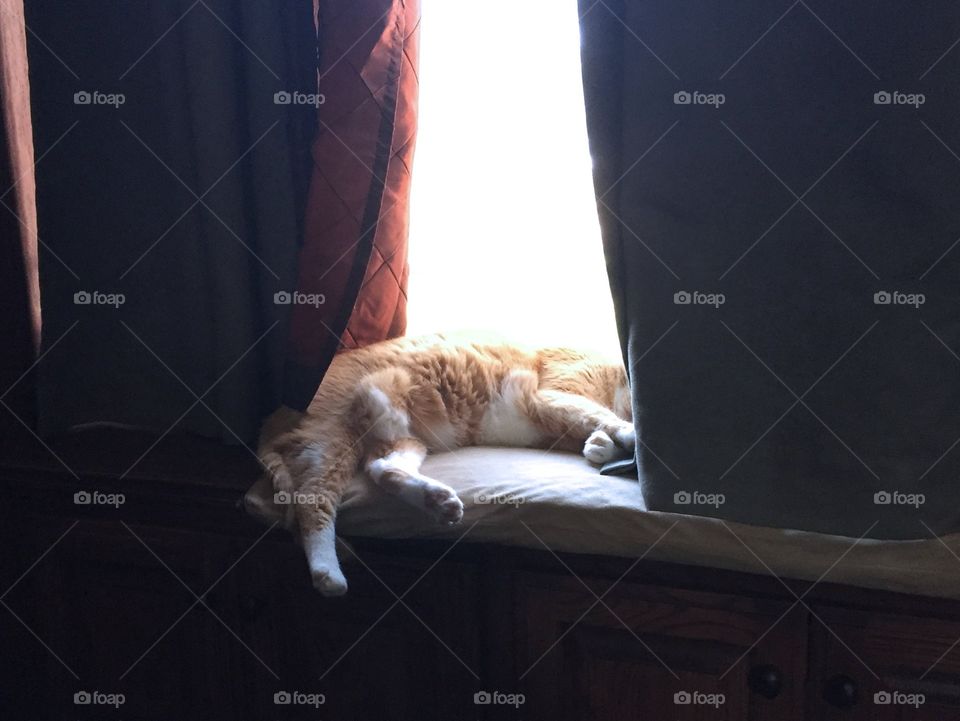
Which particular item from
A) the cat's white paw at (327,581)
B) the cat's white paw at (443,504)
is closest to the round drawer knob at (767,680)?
the cat's white paw at (443,504)

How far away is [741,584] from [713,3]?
888 millimetres

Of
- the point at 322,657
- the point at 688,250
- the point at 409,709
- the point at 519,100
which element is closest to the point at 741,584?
the point at 688,250

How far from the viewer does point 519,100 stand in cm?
160

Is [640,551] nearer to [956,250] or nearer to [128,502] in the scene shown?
[956,250]

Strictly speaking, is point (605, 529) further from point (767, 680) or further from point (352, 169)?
point (352, 169)

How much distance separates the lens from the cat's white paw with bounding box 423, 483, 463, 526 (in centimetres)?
130

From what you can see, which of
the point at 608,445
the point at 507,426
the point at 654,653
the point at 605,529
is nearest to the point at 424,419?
the point at 507,426

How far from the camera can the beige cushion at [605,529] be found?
1.15 metres

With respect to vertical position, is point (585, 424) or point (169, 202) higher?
point (169, 202)

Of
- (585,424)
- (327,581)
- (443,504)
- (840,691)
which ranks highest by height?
(585,424)

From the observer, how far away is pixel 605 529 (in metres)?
1.26

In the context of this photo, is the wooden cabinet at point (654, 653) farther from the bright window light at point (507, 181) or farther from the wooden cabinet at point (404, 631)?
the bright window light at point (507, 181)

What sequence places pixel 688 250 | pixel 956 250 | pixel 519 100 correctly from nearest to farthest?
pixel 956 250 → pixel 688 250 → pixel 519 100

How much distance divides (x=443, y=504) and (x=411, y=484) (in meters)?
0.07
